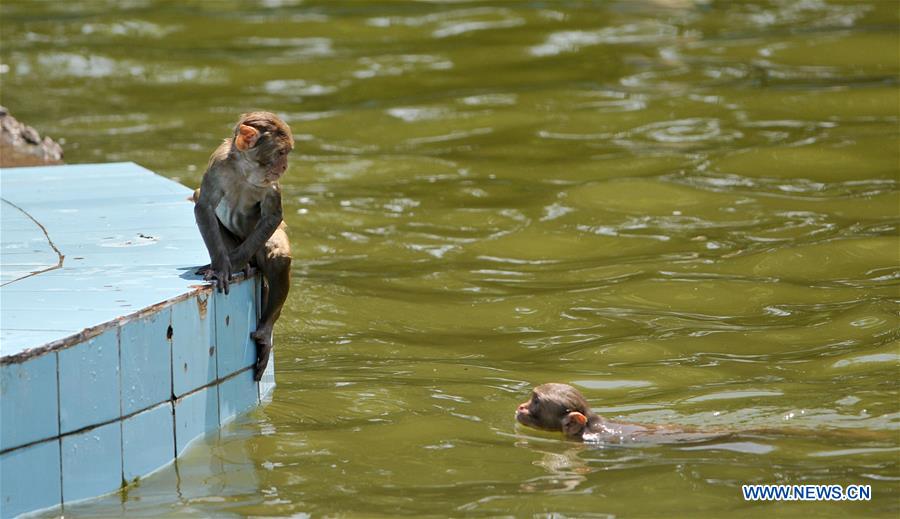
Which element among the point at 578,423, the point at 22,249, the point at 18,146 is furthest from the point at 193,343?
the point at 18,146

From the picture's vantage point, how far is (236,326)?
6695 mm

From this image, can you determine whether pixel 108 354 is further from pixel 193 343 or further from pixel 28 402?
pixel 193 343

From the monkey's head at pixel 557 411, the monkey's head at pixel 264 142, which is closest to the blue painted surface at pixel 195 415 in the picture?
the monkey's head at pixel 264 142

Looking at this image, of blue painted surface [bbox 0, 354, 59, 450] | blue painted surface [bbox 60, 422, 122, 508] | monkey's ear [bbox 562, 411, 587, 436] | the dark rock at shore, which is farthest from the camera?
the dark rock at shore

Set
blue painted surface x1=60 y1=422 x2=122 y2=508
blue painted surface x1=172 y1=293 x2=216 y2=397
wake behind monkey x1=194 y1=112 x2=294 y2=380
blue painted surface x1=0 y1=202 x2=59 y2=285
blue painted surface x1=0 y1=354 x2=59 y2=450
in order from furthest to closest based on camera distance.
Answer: blue painted surface x1=0 y1=202 x2=59 y2=285
wake behind monkey x1=194 y1=112 x2=294 y2=380
blue painted surface x1=172 y1=293 x2=216 y2=397
blue painted surface x1=60 y1=422 x2=122 y2=508
blue painted surface x1=0 y1=354 x2=59 y2=450

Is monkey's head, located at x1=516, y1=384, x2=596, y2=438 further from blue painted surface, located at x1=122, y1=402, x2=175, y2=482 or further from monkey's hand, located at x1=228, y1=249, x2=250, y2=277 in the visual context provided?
blue painted surface, located at x1=122, y1=402, x2=175, y2=482

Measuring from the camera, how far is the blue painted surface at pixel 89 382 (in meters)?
5.48

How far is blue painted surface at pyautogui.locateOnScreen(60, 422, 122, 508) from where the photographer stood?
219 inches

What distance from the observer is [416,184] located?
41.5 feet

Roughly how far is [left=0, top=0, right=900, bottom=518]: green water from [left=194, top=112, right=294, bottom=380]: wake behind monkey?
0.79 m

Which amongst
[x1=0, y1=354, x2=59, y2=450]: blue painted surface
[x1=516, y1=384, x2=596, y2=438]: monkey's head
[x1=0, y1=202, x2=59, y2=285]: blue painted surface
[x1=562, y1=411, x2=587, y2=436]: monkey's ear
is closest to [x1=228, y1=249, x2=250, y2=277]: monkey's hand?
[x1=0, y1=202, x2=59, y2=285]: blue painted surface

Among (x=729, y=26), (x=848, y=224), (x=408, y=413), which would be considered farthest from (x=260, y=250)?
(x=729, y=26)

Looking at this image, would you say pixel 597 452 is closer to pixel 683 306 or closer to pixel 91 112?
pixel 683 306

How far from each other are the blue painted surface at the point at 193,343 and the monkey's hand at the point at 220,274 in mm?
76
